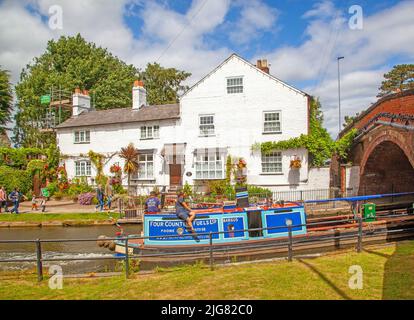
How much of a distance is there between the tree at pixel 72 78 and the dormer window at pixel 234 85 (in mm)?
22053

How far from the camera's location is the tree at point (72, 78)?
131ft

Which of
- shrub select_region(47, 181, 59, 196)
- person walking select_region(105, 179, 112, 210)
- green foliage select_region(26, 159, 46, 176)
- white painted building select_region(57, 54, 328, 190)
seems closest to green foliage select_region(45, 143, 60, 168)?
green foliage select_region(26, 159, 46, 176)

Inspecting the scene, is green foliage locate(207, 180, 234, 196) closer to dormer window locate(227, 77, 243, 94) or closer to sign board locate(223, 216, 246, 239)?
dormer window locate(227, 77, 243, 94)

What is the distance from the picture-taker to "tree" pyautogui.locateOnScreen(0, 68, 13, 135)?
36750 millimetres

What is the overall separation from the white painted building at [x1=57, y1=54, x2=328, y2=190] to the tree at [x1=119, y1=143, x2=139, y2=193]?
635mm

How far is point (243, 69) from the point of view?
2381 cm

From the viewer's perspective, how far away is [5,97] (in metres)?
37.1

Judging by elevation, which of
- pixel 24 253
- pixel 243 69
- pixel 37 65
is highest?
pixel 37 65

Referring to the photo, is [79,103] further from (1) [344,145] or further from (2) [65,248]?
(1) [344,145]

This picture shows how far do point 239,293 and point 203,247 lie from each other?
199 inches

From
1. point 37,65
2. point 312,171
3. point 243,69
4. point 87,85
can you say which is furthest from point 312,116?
point 37,65

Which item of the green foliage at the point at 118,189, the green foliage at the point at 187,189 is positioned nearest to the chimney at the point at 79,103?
the green foliage at the point at 118,189
